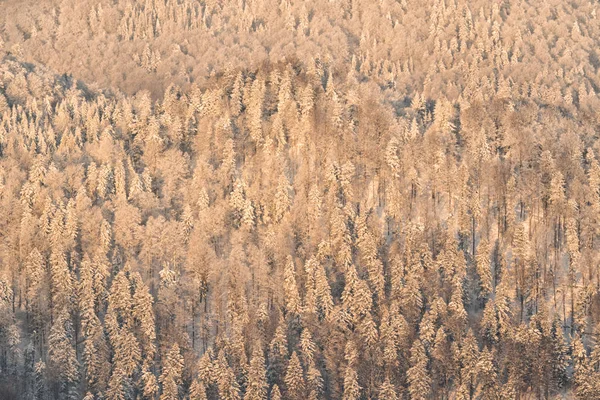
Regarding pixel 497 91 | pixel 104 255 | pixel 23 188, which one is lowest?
pixel 104 255

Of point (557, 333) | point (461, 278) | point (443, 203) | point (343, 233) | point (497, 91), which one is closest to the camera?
point (557, 333)

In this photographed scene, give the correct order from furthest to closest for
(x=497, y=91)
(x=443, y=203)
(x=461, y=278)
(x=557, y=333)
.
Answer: (x=497, y=91), (x=443, y=203), (x=461, y=278), (x=557, y=333)

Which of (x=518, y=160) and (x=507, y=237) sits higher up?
(x=518, y=160)

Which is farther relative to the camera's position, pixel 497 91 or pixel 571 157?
pixel 497 91

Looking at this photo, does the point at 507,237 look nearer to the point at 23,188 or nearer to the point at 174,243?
the point at 174,243

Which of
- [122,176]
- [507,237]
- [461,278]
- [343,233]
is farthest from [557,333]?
[122,176]

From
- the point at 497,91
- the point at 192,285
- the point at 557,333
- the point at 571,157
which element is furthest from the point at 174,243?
the point at 497,91
